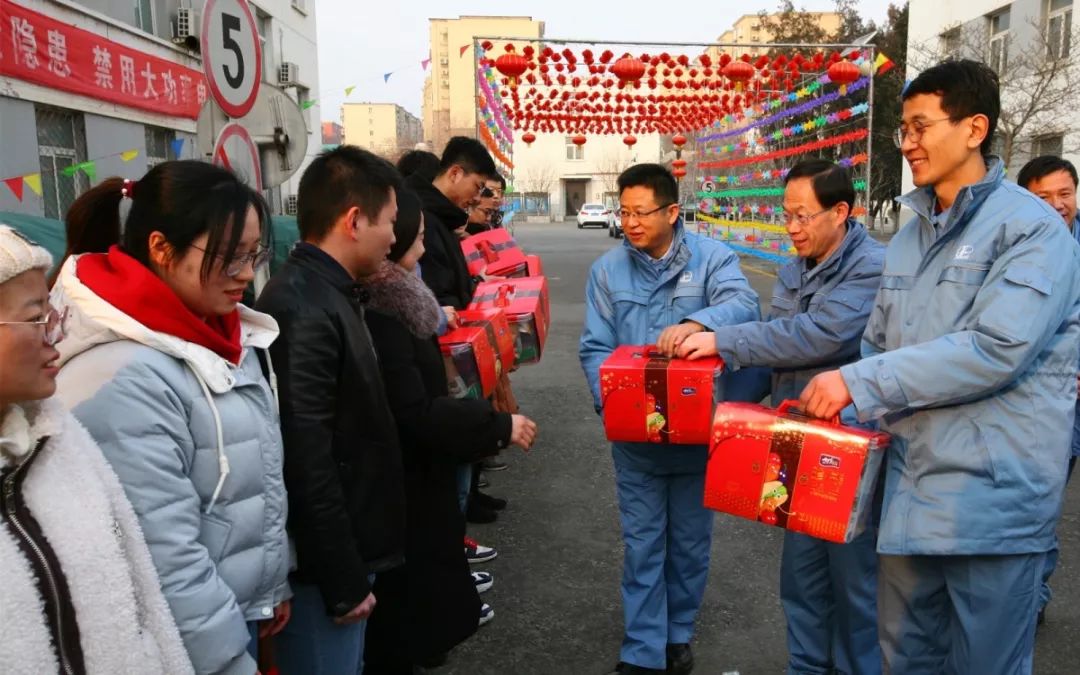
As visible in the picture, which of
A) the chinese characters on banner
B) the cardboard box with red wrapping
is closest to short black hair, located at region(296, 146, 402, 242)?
the cardboard box with red wrapping

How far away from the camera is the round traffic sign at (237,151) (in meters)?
4.19

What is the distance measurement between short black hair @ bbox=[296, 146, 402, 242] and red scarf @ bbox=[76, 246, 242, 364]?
1.89 ft

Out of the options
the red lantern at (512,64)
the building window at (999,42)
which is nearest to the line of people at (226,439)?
the red lantern at (512,64)

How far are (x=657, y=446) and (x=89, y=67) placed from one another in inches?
410

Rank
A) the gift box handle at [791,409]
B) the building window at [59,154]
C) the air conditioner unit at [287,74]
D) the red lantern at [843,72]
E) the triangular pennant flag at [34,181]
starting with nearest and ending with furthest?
the gift box handle at [791,409] < the triangular pennant flag at [34,181] < the building window at [59,154] < the red lantern at [843,72] < the air conditioner unit at [287,74]

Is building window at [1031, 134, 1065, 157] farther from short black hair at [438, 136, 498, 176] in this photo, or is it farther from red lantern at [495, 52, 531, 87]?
short black hair at [438, 136, 498, 176]

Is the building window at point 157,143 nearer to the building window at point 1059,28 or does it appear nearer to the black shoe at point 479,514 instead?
the black shoe at point 479,514

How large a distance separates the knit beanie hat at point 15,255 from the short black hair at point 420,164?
10.8ft

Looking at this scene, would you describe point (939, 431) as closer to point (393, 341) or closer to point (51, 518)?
point (393, 341)

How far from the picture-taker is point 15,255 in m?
1.21

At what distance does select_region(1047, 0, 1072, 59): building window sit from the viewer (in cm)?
1570

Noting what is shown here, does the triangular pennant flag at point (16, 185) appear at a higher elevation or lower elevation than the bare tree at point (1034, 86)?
lower

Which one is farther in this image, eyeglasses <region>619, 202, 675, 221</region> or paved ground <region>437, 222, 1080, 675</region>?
paved ground <region>437, 222, 1080, 675</region>

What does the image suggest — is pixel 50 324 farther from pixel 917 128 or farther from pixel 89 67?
pixel 89 67
